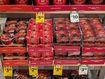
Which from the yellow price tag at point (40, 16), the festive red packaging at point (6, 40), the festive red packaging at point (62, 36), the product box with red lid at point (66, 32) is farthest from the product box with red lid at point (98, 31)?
the festive red packaging at point (6, 40)

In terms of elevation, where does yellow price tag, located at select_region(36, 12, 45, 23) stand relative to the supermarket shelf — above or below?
below

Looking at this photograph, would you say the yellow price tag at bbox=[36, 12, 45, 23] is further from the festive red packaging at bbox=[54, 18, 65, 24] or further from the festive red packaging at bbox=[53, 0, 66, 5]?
the festive red packaging at bbox=[54, 18, 65, 24]

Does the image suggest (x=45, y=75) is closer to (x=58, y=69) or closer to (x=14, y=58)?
(x=58, y=69)

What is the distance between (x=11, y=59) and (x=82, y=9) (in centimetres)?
88

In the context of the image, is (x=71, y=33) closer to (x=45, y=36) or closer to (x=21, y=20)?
(x=45, y=36)

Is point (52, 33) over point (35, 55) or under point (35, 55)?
over

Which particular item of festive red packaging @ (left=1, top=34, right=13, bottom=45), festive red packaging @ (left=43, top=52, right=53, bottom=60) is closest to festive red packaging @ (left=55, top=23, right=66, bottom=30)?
festive red packaging @ (left=43, top=52, right=53, bottom=60)

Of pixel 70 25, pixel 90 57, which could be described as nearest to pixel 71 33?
pixel 70 25

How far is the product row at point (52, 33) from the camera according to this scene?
2193 mm

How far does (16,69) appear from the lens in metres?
2.66

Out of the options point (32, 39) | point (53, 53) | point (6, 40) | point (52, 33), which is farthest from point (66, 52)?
point (6, 40)

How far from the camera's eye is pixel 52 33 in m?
2.30

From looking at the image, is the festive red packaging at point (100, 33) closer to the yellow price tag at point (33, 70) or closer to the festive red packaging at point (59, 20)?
the festive red packaging at point (59, 20)

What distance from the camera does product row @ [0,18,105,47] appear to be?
2.19 meters
